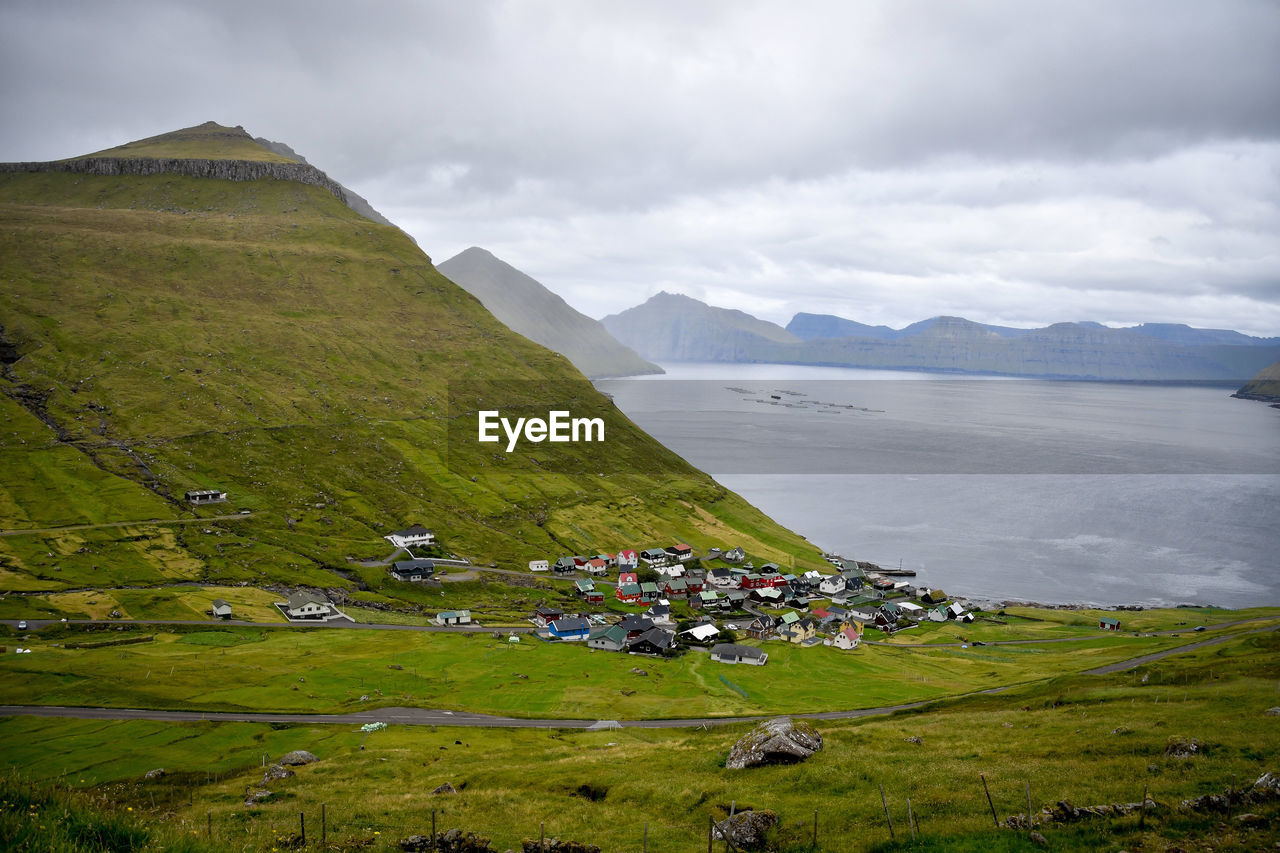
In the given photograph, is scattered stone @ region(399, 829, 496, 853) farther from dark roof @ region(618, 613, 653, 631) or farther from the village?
dark roof @ region(618, 613, 653, 631)

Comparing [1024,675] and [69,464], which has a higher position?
[69,464]

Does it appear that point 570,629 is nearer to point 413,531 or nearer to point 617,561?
point 617,561

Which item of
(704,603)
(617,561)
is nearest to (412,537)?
(617,561)

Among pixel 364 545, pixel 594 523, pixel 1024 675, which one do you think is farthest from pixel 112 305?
pixel 1024 675

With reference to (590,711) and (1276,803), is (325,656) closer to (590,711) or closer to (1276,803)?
(590,711)

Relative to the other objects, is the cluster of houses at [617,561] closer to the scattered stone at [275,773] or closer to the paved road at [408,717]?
the paved road at [408,717]

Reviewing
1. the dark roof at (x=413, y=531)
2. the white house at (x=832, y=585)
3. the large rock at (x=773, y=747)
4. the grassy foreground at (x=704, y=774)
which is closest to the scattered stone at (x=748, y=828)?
the grassy foreground at (x=704, y=774)
